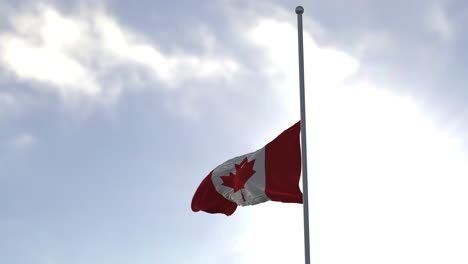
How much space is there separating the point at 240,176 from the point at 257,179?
3.57ft

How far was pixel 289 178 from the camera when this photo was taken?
19.1 metres

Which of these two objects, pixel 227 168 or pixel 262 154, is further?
pixel 227 168

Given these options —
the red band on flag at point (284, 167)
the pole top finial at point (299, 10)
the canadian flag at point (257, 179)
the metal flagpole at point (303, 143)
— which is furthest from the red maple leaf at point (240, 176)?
the pole top finial at point (299, 10)

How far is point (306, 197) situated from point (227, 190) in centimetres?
485

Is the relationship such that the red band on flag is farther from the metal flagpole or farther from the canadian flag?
the metal flagpole

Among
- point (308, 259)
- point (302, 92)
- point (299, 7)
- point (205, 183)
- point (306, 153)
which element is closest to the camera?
point (308, 259)

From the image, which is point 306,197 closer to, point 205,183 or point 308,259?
point 308,259

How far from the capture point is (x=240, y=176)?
68.0ft

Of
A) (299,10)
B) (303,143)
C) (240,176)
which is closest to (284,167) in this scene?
(303,143)

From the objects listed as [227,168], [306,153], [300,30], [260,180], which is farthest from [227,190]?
[300,30]

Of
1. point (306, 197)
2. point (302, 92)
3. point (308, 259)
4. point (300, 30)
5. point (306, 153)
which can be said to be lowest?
point (308, 259)

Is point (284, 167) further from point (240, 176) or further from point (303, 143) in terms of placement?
point (240, 176)

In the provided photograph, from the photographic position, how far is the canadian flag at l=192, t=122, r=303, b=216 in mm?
19188

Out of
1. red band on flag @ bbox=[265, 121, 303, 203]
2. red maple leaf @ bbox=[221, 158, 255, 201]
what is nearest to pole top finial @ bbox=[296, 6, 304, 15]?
red band on flag @ bbox=[265, 121, 303, 203]
